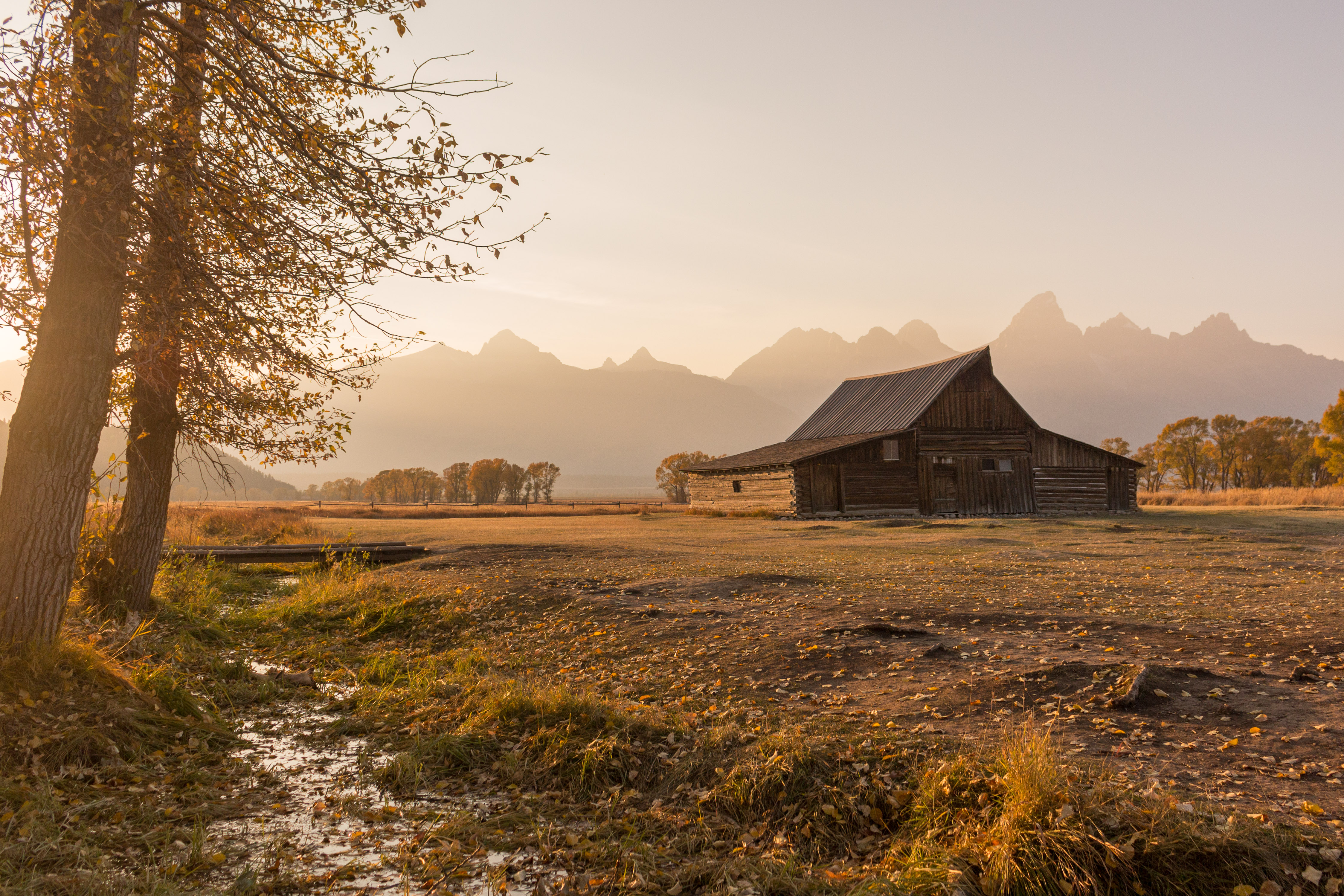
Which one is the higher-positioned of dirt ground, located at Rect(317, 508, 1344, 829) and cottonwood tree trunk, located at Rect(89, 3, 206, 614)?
cottonwood tree trunk, located at Rect(89, 3, 206, 614)

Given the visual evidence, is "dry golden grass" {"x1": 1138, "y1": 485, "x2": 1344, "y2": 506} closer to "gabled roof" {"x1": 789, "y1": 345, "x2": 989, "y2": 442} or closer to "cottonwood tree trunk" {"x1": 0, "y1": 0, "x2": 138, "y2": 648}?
"gabled roof" {"x1": 789, "y1": 345, "x2": 989, "y2": 442}

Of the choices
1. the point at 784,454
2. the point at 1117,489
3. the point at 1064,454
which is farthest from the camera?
the point at 784,454

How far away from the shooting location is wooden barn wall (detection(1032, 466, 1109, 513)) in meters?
39.8

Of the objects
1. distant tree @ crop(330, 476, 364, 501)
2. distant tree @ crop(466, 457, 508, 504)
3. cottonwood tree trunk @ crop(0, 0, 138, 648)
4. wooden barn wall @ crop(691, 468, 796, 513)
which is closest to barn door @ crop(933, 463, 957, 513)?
wooden barn wall @ crop(691, 468, 796, 513)

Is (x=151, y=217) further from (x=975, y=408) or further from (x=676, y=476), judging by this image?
(x=676, y=476)

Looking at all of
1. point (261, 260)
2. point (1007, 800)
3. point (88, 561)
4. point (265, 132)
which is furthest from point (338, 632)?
point (1007, 800)

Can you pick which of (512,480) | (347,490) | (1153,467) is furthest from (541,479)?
(1153,467)

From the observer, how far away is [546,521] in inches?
1864

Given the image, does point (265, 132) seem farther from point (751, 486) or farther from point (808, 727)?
point (751, 486)

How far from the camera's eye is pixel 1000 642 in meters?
9.00

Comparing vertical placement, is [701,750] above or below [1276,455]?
below

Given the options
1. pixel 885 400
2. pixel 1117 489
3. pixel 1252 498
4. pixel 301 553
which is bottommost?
pixel 1252 498

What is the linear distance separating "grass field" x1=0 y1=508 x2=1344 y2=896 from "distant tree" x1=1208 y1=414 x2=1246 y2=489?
8974 centimetres

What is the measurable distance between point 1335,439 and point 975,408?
44.1 meters
